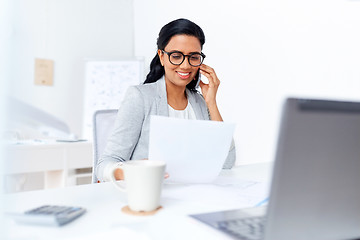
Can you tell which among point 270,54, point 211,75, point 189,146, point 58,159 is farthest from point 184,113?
point 58,159

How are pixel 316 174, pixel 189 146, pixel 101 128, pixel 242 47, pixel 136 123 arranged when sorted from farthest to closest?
1. pixel 242 47
2. pixel 101 128
3. pixel 136 123
4. pixel 189 146
5. pixel 316 174

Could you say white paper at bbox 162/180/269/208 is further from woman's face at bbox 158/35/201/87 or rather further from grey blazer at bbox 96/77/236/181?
woman's face at bbox 158/35/201/87

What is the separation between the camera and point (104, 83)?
3.35 metres

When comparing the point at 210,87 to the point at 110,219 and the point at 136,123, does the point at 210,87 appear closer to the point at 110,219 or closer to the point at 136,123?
the point at 136,123

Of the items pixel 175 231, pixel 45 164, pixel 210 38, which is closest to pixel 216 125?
pixel 175 231

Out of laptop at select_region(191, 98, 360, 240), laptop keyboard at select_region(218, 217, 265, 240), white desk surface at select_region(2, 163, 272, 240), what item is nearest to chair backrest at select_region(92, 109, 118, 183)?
white desk surface at select_region(2, 163, 272, 240)

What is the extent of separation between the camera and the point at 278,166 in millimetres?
444

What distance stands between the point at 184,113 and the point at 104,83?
78.1 inches

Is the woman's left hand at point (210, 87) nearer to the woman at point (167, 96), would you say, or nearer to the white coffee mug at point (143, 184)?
the woman at point (167, 96)

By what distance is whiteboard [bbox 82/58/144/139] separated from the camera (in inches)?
130

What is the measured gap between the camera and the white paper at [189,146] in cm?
82

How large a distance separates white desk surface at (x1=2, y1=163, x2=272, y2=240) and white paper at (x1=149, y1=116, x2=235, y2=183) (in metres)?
0.07

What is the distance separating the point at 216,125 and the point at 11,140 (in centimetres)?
Answer: 62

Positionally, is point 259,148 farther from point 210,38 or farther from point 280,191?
point 280,191
